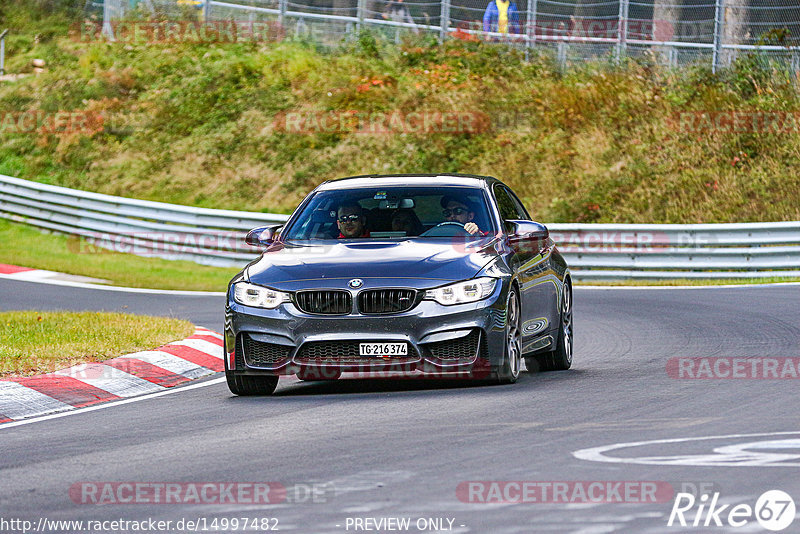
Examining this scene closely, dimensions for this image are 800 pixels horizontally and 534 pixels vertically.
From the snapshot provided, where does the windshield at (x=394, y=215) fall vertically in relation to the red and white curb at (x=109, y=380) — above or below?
above

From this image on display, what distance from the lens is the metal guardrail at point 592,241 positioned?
912 inches

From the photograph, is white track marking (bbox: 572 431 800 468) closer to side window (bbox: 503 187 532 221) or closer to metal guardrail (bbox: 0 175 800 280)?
side window (bbox: 503 187 532 221)

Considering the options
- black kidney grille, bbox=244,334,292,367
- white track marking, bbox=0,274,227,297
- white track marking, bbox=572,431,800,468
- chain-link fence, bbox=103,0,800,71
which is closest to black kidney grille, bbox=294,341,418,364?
black kidney grille, bbox=244,334,292,367

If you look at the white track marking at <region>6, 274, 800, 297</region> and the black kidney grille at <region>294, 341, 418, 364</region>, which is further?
the white track marking at <region>6, 274, 800, 297</region>

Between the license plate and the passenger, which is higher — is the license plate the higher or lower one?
the lower one

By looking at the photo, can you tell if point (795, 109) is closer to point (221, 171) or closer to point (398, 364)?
point (221, 171)

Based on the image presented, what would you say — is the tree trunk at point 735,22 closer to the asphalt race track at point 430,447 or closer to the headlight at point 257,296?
the asphalt race track at point 430,447

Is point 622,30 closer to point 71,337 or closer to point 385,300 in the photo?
point 71,337

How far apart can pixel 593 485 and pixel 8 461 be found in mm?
3130

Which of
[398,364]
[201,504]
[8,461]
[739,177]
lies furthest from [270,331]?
[739,177]

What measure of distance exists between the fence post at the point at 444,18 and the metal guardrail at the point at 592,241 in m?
10.4

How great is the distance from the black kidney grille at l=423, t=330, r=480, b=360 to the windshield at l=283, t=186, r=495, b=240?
1308 millimetres

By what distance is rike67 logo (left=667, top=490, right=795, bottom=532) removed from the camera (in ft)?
18.0

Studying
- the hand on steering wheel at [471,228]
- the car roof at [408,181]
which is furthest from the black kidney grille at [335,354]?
the car roof at [408,181]
